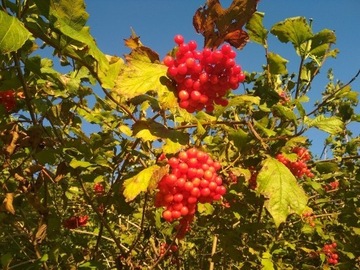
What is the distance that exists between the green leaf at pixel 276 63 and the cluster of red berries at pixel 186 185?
1.01 metres

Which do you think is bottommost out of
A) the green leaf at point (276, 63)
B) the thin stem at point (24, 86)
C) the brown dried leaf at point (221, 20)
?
the thin stem at point (24, 86)

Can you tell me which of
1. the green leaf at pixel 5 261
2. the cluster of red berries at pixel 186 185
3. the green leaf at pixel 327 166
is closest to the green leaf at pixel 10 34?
the cluster of red berries at pixel 186 185

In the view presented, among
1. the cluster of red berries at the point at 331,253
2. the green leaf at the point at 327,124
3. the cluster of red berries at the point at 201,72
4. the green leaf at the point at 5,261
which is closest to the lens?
the cluster of red berries at the point at 201,72

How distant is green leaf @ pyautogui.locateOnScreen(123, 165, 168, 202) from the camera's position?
6.36 feet

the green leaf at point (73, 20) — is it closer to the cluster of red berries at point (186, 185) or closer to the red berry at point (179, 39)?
the red berry at point (179, 39)

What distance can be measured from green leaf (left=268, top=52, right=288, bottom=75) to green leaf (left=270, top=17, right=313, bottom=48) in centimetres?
15

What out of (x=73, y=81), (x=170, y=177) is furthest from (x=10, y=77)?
(x=170, y=177)

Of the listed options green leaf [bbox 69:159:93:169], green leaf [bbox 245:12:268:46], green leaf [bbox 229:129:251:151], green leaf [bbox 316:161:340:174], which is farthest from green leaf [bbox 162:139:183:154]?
green leaf [bbox 316:161:340:174]

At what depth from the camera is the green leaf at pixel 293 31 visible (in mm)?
2527

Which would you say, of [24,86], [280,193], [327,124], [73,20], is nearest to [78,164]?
[24,86]

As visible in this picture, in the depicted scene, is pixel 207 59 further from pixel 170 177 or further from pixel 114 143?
pixel 114 143

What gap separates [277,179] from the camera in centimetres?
210

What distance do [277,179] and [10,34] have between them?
1554mm

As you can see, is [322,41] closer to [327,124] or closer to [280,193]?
[327,124]
